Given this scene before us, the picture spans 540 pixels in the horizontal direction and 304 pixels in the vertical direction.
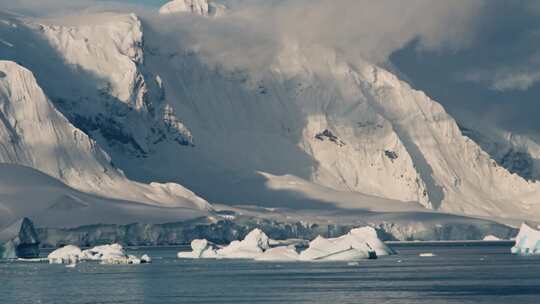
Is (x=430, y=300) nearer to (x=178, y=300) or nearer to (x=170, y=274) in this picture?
(x=178, y=300)

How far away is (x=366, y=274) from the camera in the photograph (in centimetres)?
17638

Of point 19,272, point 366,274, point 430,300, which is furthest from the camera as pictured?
point 19,272

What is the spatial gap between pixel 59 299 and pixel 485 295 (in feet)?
124

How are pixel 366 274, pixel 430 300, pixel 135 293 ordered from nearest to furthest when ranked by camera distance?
pixel 430 300
pixel 135 293
pixel 366 274

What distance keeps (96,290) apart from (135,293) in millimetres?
5802

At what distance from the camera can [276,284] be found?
16000 centimetres

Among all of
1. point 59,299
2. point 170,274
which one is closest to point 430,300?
point 59,299

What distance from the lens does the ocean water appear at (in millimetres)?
139750

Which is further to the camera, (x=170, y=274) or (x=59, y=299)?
(x=170, y=274)

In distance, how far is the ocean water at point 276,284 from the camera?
140m

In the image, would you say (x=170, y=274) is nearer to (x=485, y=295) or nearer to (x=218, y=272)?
(x=218, y=272)

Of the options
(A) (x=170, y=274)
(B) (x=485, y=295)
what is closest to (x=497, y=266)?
(A) (x=170, y=274)

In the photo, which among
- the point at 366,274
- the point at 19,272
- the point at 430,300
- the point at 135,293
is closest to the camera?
the point at 430,300

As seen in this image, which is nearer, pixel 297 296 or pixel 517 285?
pixel 297 296
